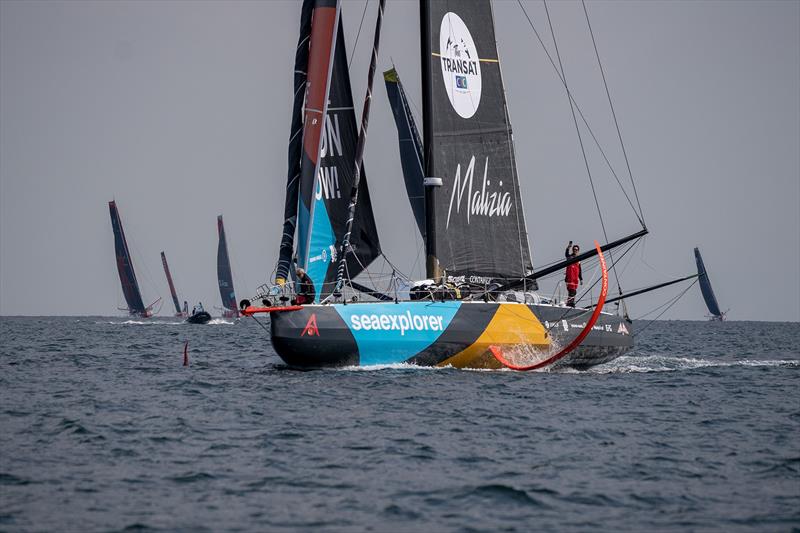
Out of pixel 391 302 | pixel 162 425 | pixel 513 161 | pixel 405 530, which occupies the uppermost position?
pixel 513 161

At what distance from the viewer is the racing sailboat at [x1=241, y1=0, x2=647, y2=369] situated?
21562 millimetres

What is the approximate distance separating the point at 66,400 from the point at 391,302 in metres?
6.71

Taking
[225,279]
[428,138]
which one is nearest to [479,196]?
[428,138]

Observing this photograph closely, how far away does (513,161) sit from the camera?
82.7ft

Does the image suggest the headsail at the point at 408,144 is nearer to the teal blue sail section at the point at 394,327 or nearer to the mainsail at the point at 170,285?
the teal blue sail section at the point at 394,327

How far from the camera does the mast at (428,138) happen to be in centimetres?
2350

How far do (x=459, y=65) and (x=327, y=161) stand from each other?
3770 mm

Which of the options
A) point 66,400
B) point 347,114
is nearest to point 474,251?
point 347,114

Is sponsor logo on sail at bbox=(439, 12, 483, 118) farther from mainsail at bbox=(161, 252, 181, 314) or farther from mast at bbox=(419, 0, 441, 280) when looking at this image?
mainsail at bbox=(161, 252, 181, 314)

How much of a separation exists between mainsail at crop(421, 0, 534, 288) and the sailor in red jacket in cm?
100

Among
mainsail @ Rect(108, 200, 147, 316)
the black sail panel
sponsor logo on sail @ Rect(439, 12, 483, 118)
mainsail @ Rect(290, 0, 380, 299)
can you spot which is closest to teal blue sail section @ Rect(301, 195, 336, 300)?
mainsail @ Rect(290, 0, 380, 299)

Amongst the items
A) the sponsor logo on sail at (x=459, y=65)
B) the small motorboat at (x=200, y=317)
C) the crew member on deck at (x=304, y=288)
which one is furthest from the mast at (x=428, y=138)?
the small motorboat at (x=200, y=317)

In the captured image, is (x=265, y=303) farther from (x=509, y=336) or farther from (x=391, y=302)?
(x=509, y=336)

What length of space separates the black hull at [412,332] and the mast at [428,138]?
5.66ft
